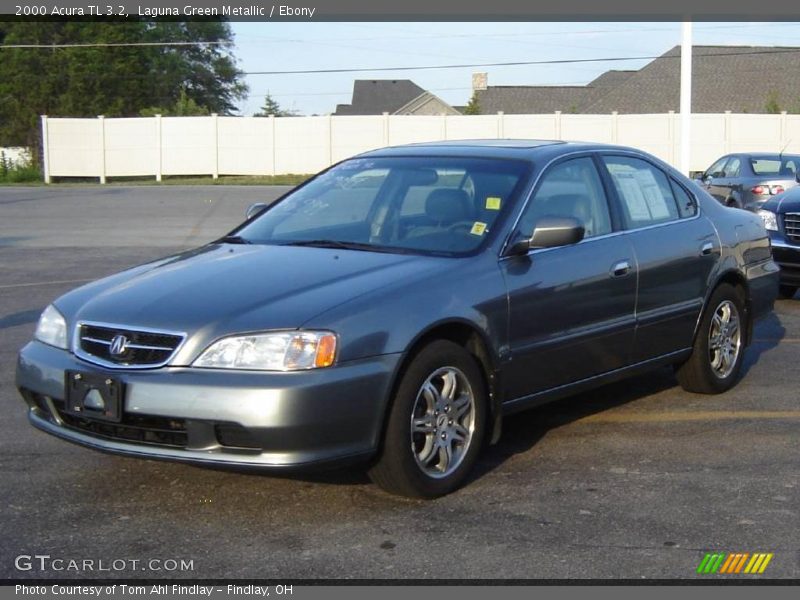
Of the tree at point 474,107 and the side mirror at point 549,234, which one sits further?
the tree at point 474,107

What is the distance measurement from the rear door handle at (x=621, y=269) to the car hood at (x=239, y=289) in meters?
1.21

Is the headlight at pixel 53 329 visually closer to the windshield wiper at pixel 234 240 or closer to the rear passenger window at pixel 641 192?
the windshield wiper at pixel 234 240

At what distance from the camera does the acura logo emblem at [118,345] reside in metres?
4.88

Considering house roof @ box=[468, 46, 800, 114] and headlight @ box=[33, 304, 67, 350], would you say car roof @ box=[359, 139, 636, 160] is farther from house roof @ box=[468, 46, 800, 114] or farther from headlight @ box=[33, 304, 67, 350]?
house roof @ box=[468, 46, 800, 114]

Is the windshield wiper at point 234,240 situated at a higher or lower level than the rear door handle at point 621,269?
higher

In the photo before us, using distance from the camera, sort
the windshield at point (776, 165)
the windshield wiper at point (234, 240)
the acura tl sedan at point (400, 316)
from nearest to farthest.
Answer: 1. the acura tl sedan at point (400, 316)
2. the windshield wiper at point (234, 240)
3. the windshield at point (776, 165)

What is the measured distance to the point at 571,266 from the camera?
5.93 m

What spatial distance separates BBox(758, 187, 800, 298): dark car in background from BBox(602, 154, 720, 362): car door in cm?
427

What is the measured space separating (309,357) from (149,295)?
92cm

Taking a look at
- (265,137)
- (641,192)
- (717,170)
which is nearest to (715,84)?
(265,137)

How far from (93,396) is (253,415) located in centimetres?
77

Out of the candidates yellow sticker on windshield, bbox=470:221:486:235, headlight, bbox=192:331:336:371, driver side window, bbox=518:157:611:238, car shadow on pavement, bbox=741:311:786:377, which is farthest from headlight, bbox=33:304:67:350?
car shadow on pavement, bbox=741:311:786:377

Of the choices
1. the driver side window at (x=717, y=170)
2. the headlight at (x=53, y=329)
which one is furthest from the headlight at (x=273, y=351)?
the driver side window at (x=717, y=170)

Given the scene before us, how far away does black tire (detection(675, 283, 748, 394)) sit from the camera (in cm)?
711
